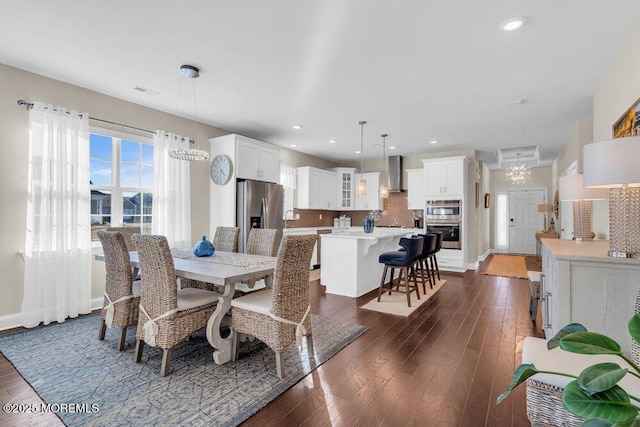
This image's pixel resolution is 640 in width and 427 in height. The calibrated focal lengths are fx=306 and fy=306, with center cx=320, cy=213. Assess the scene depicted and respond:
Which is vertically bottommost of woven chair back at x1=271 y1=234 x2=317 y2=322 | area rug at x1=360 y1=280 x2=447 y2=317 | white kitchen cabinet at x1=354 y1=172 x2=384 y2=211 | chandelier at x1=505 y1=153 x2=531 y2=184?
area rug at x1=360 y1=280 x2=447 y2=317

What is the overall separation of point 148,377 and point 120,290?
846 mm

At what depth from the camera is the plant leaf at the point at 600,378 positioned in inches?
26.5

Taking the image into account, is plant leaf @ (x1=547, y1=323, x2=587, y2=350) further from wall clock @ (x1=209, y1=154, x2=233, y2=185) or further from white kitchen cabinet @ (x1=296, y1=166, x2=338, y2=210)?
white kitchen cabinet @ (x1=296, y1=166, x2=338, y2=210)

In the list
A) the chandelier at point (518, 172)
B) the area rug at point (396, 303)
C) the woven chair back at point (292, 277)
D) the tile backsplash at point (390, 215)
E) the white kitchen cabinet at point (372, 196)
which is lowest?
the area rug at point (396, 303)

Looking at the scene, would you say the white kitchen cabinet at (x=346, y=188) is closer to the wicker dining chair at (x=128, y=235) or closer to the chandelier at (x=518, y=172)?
the chandelier at (x=518, y=172)

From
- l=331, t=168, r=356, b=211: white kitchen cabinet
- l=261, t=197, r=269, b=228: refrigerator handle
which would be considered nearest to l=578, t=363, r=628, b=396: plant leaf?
l=261, t=197, r=269, b=228: refrigerator handle

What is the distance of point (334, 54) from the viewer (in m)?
2.81

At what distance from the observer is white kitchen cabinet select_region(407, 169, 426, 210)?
7086mm

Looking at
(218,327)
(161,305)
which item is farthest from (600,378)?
(161,305)

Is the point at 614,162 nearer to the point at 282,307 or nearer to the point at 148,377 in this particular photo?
the point at 282,307

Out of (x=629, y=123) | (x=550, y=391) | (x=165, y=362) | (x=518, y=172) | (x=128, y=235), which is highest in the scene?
(x=518, y=172)

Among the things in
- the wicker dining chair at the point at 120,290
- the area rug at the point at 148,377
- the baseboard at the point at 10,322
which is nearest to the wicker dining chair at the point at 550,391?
the area rug at the point at 148,377

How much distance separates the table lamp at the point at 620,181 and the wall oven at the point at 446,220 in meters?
4.55

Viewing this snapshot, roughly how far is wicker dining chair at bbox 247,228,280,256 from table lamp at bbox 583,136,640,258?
2.73 metres
